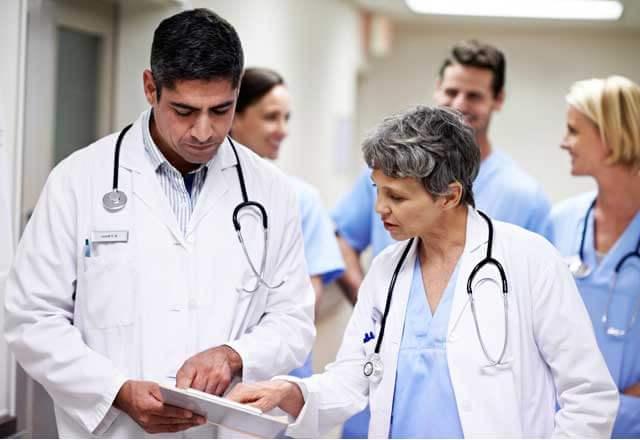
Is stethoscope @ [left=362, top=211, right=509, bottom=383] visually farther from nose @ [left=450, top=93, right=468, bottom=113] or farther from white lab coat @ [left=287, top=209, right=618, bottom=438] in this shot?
nose @ [left=450, top=93, right=468, bottom=113]

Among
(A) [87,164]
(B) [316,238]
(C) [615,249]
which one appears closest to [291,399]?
(A) [87,164]

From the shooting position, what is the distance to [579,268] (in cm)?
249

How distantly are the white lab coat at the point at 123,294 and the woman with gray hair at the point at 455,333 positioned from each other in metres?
0.16

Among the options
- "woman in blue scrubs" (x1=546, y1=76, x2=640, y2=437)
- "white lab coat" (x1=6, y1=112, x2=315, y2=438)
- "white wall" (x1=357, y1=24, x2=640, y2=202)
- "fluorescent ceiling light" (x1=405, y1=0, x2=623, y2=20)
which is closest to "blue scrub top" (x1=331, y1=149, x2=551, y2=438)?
"woman in blue scrubs" (x1=546, y1=76, x2=640, y2=437)

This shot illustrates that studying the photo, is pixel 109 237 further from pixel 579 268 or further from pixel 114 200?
pixel 579 268

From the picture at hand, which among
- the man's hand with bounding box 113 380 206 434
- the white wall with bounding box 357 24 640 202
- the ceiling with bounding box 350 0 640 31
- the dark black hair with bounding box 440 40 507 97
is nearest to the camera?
the man's hand with bounding box 113 380 206 434

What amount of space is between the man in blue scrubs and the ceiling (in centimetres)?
270

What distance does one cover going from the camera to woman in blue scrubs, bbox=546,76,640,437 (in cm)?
241

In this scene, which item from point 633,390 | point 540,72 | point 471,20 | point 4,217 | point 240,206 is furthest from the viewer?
point 540,72

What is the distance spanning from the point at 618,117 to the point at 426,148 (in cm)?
110

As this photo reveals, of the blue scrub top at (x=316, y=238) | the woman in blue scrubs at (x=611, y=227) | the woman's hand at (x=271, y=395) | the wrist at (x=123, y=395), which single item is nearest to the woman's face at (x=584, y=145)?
the woman in blue scrubs at (x=611, y=227)

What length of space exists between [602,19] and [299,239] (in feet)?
14.4

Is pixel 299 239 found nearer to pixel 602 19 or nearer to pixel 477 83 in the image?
pixel 477 83

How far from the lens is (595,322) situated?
2441mm
